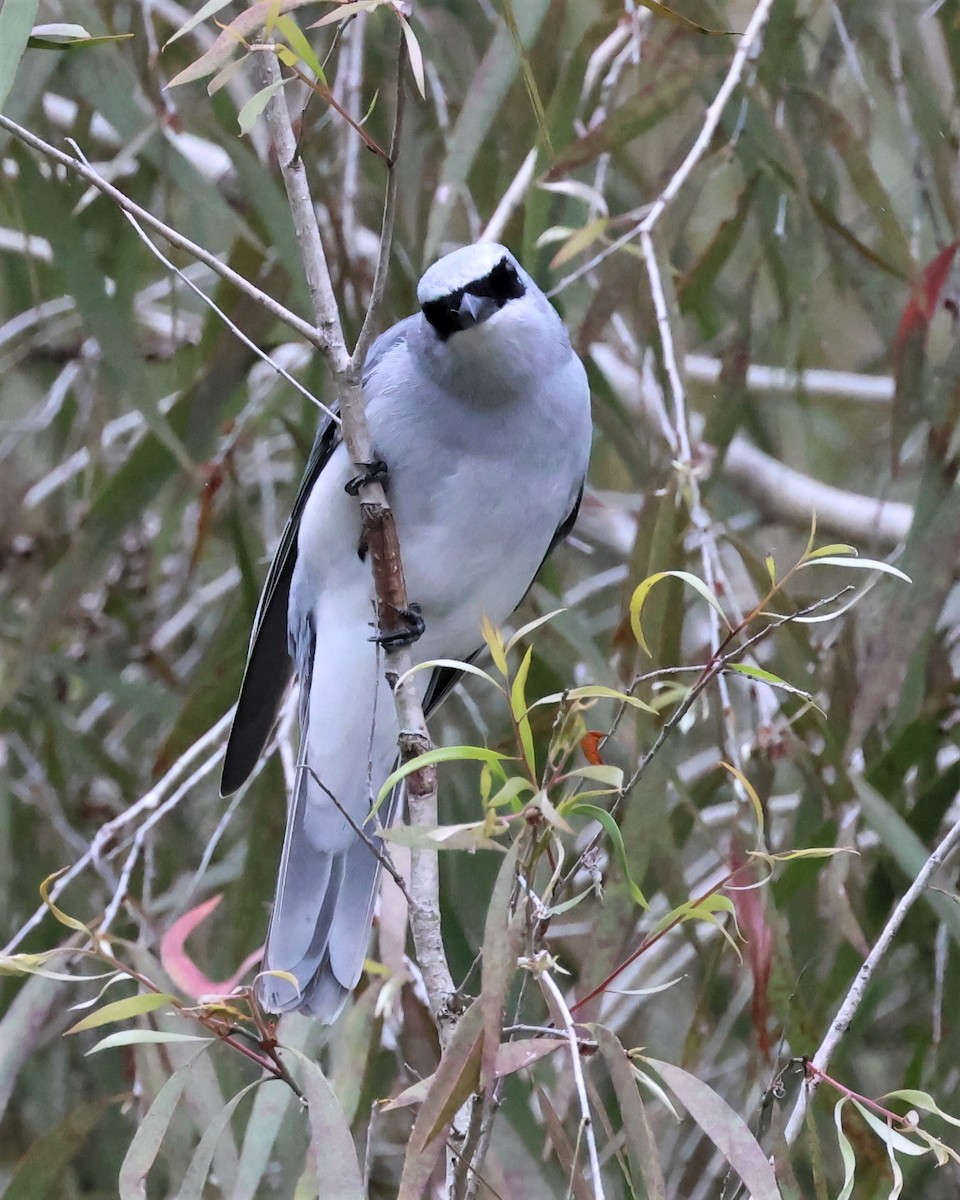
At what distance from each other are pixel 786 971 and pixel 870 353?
198 centimetres

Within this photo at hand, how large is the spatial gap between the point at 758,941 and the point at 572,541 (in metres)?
0.94

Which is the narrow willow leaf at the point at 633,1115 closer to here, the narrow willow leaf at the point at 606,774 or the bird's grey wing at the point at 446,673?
the narrow willow leaf at the point at 606,774

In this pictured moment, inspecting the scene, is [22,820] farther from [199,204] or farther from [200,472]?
[199,204]

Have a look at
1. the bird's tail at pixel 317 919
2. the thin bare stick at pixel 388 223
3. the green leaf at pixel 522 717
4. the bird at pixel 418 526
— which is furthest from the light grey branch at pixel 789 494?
the green leaf at pixel 522 717

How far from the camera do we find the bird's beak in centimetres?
149

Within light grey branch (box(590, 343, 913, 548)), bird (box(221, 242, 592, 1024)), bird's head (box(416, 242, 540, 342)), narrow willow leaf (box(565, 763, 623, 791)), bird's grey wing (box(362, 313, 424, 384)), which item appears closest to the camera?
narrow willow leaf (box(565, 763, 623, 791))

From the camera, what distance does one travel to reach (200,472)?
1883 millimetres

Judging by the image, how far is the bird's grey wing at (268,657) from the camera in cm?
168

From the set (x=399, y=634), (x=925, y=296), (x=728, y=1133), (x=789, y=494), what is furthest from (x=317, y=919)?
(x=789, y=494)

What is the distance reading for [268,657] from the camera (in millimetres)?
1909

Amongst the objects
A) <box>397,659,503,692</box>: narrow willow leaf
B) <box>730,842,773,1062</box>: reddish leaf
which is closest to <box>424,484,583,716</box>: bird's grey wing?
<box>730,842,773,1062</box>: reddish leaf

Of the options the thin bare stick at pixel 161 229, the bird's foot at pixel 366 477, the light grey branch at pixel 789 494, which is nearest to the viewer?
the thin bare stick at pixel 161 229

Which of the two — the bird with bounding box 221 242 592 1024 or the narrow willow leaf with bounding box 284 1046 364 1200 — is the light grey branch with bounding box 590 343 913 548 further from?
the narrow willow leaf with bounding box 284 1046 364 1200

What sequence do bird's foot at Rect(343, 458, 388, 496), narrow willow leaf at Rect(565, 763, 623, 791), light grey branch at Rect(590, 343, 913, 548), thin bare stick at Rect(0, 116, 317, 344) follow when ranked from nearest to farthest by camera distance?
narrow willow leaf at Rect(565, 763, 623, 791) < thin bare stick at Rect(0, 116, 317, 344) < bird's foot at Rect(343, 458, 388, 496) < light grey branch at Rect(590, 343, 913, 548)
